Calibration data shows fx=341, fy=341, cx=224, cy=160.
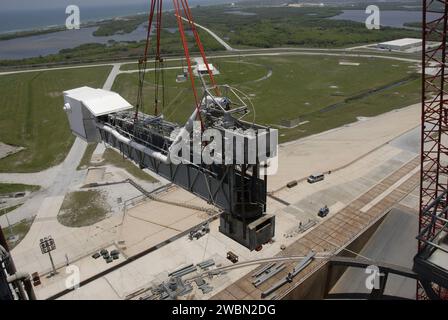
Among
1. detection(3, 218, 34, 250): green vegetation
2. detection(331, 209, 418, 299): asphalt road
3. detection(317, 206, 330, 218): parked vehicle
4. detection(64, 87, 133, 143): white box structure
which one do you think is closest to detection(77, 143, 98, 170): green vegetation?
detection(64, 87, 133, 143): white box structure

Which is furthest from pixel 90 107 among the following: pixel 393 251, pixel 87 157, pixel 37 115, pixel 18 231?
pixel 37 115

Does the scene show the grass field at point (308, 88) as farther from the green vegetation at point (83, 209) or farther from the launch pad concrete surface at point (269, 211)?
the green vegetation at point (83, 209)

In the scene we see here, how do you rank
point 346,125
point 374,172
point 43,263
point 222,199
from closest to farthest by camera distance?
1. point 222,199
2. point 43,263
3. point 374,172
4. point 346,125

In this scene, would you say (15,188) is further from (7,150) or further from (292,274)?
(292,274)

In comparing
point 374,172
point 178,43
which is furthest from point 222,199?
point 178,43

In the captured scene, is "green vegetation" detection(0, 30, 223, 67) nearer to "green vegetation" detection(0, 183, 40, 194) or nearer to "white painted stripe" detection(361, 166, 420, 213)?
"green vegetation" detection(0, 183, 40, 194)
